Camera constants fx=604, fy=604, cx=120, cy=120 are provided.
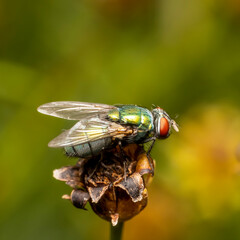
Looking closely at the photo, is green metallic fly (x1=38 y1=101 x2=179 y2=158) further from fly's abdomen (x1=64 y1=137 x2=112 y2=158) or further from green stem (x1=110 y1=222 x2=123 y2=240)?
green stem (x1=110 y1=222 x2=123 y2=240)

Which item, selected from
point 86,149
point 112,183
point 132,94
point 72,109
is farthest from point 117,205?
point 132,94

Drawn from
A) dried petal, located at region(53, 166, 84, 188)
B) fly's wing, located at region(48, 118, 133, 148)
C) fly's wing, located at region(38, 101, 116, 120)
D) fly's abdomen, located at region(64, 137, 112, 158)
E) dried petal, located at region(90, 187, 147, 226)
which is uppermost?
fly's wing, located at region(38, 101, 116, 120)

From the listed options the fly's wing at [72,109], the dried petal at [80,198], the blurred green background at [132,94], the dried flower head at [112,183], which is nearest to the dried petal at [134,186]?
the dried flower head at [112,183]

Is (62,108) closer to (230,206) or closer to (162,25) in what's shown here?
(230,206)

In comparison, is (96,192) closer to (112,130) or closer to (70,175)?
(70,175)

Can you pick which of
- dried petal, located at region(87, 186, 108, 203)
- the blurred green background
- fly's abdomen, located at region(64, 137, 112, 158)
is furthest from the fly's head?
the blurred green background

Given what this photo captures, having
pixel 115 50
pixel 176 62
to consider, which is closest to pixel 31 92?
pixel 115 50
